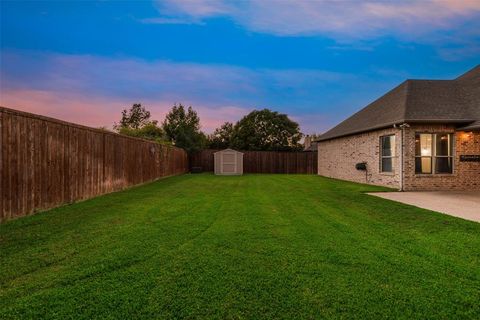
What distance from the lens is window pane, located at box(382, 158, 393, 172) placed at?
38.3ft

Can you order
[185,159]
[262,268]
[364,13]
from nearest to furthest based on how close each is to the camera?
[262,268] → [364,13] → [185,159]

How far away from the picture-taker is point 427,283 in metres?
2.75

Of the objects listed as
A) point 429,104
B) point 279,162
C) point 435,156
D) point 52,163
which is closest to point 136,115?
point 279,162

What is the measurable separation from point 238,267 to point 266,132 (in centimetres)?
3406

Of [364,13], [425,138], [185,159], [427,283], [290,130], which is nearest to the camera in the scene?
[427,283]

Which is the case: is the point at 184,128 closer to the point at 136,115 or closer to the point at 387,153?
the point at 387,153

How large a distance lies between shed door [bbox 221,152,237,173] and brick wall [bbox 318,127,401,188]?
700 cm

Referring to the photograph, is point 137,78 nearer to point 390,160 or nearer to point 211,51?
point 211,51

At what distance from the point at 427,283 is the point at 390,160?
397 inches

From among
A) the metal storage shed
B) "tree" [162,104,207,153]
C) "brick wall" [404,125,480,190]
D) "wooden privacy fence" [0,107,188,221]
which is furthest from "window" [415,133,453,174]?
"tree" [162,104,207,153]

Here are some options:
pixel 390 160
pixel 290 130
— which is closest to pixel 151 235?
pixel 390 160

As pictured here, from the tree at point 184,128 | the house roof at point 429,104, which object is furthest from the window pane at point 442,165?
the tree at point 184,128

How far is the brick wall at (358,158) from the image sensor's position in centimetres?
1156

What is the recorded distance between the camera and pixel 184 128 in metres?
26.8
